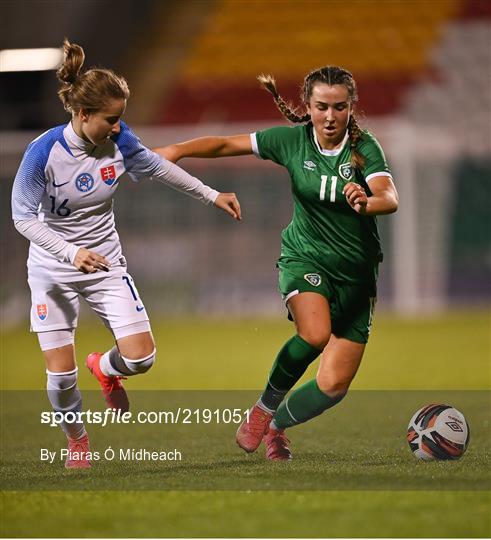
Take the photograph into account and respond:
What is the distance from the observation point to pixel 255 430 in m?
5.06

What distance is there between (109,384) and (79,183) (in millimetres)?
1051

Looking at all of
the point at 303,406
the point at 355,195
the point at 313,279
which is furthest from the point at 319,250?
the point at 303,406

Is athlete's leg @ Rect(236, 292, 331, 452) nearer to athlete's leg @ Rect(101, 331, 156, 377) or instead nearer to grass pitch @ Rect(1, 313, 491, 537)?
grass pitch @ Rect(1, 313, 491, 537)

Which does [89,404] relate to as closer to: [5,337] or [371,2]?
[5,337]

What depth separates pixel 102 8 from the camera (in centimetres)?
2019

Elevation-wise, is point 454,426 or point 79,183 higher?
point 79,183

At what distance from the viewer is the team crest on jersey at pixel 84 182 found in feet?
16.0

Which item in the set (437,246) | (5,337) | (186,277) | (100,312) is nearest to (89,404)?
(100,312)

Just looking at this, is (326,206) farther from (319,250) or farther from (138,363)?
(138,363)

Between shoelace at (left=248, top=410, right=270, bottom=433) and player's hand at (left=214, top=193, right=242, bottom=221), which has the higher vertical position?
player's hand at (left=214, top=193, right=242, bottom=221)

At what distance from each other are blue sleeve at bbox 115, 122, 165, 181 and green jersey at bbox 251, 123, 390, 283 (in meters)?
0.50

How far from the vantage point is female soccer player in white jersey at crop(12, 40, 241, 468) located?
475cm

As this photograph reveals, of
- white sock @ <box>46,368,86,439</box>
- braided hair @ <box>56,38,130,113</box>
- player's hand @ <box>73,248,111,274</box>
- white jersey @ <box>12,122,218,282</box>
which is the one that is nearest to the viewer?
player's hand @ <box>73,248,111,274</box>

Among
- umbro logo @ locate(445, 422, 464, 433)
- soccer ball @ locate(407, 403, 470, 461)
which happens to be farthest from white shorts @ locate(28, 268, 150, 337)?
umbro logo @ locate(445, 422, 464, 433)
